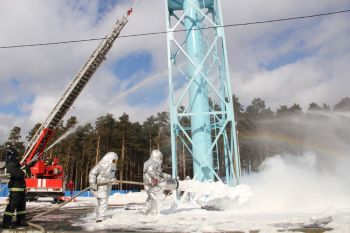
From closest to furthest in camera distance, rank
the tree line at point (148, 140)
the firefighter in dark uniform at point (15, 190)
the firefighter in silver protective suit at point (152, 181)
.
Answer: the firefighter in dark uniform at point (15, 190) → the firefighter in silver protective suit at point (152, 181) → the tree line at point (148, 140)

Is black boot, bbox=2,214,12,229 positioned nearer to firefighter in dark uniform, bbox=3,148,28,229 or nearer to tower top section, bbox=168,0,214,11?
firefighter in dark uniform, bbox=3,148,28,229

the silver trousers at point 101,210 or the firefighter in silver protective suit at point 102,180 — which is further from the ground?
the firefighter in silver protective suit at point 102,180

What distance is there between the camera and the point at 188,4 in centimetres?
1817

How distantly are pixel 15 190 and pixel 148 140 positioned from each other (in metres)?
50.0

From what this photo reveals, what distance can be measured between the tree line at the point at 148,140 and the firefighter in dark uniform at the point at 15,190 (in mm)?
41688

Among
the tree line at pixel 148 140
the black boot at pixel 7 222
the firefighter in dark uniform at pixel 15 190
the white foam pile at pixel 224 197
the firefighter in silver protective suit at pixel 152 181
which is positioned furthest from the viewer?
the tree line at pixel 148 140

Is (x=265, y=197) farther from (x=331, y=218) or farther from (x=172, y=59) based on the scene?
(x=172, y=59)

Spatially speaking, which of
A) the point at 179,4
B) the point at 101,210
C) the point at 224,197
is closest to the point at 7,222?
the point at 101,210

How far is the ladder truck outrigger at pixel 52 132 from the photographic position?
19.8 m

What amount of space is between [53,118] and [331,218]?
16350 mm

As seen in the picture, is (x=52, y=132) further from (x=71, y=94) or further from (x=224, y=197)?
(x=224, y=197)

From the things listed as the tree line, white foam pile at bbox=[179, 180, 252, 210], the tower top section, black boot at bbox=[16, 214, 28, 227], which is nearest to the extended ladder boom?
the tower top section

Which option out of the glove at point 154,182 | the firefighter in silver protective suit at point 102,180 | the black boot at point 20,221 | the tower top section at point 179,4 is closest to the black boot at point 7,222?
the black boot at point 20,221

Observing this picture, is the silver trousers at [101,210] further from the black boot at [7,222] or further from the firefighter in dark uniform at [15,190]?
the black boot at [7,222]
